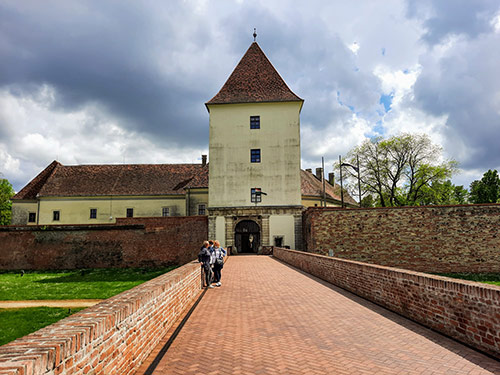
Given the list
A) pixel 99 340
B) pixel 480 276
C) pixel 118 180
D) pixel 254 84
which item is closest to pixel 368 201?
pixel 254 84

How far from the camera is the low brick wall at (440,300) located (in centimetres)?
481

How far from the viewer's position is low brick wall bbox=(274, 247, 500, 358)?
4809mm

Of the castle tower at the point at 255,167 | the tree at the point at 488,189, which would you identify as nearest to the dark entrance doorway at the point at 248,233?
the castle tower at the point at 255,167

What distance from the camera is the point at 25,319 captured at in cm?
1191

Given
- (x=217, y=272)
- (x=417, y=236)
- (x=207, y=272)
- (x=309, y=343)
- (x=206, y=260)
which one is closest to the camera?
(x=309, y=343)

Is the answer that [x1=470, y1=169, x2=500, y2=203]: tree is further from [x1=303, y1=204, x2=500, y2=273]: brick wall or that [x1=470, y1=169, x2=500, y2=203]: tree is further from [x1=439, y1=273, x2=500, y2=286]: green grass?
[x1=439, y1=273, x2=500, y2=286]: green grass

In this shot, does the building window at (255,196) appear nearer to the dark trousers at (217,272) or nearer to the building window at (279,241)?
the building window at (279,241)

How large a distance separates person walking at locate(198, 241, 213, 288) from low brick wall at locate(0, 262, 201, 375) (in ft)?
14.9

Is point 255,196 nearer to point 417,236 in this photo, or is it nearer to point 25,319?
point 417,236

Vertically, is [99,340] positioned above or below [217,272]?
above

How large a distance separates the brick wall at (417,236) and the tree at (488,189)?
32.2 meters

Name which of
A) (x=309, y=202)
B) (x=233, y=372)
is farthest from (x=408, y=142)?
(x=233, y=372)

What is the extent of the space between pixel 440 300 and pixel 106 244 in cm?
2803

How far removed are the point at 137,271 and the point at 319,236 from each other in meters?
15.0
